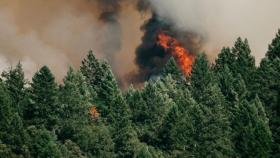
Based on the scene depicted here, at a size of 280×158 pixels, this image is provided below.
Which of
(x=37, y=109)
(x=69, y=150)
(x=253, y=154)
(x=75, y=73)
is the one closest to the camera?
(x=253, y=154)

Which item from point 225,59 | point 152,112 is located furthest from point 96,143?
point 225,59

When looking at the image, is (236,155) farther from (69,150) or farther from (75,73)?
(75,73)

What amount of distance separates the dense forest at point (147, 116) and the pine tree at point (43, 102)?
0.53 ft

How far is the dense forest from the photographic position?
136 meters

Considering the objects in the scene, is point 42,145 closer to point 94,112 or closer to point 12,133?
point 12,133

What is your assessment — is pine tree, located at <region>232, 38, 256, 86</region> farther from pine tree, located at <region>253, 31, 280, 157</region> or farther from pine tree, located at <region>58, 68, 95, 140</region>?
pine tree, located at <region>58, 68, 95, 140</region>

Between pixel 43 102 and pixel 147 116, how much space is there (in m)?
17.6

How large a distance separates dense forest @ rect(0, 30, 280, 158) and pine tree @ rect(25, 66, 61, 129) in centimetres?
16

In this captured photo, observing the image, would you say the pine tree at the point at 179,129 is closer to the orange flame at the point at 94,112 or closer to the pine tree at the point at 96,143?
the pine tree at the point at 96,143

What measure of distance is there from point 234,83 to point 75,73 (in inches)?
1199

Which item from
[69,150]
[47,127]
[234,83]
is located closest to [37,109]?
[47,127]

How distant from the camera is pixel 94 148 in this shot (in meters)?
147

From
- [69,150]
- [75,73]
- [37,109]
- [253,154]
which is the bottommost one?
[253,154]

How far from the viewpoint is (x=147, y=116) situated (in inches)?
6225
